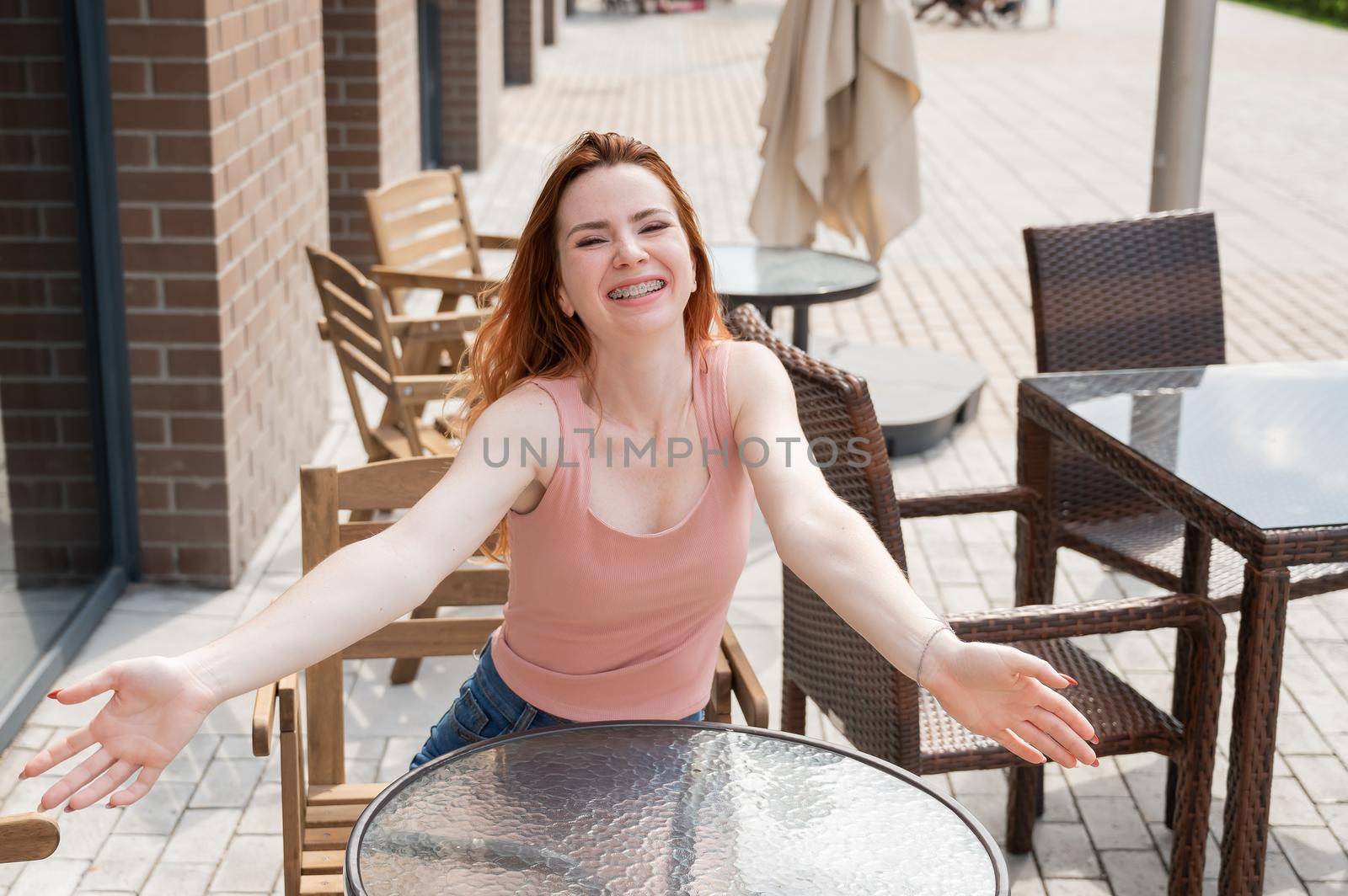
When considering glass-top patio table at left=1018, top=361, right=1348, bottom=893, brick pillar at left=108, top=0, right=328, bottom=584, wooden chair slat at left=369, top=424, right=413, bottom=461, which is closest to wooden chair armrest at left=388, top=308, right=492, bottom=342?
wooden chair slat at left=369, top=424, right=413, bottom=461

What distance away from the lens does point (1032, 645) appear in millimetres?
3320

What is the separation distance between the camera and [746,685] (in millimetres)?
2547

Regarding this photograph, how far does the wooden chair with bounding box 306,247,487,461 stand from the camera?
423 centimetres

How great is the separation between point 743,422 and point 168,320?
2.69 m

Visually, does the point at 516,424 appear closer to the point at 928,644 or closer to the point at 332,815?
the point at 928,644

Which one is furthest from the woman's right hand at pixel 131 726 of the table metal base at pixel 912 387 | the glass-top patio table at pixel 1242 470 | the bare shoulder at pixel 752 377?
the table metal base at pixel 912 387

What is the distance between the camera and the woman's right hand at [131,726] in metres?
1.71

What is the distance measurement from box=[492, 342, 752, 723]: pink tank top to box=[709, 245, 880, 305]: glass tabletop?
Result: 9.73 ft

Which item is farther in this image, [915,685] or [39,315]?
[39,315]

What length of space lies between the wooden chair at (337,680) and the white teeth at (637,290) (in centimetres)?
65

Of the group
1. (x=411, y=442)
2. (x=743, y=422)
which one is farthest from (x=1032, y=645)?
(x=411, y=442)

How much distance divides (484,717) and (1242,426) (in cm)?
188

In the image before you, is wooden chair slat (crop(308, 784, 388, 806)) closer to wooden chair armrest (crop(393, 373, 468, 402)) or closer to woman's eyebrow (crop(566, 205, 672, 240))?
woman's eyebrow (crop(566, 205, 672, 240))

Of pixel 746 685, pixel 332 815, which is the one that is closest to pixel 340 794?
pixel 332 815
